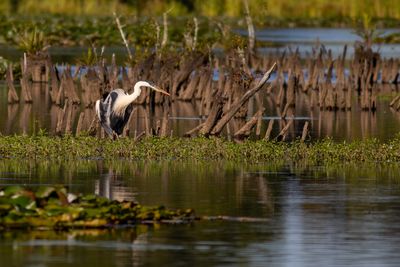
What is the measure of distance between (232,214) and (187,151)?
18.8ft

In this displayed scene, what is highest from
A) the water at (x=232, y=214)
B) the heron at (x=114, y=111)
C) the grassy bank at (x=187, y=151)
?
the heron at (x=114, y=111)

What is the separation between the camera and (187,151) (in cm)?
2195

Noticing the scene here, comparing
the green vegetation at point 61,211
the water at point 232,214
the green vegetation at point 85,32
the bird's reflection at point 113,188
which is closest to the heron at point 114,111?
the water at point 232,214

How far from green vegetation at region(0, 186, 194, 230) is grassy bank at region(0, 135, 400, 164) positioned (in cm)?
634

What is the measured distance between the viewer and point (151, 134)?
941 inches

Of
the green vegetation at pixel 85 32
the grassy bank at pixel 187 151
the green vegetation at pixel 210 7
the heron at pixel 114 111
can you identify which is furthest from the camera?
the green vegetation at pixel 210 7

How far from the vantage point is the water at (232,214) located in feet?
44.5

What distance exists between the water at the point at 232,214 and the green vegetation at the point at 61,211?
18 centimetres

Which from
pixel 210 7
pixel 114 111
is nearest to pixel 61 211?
pixel 114 111

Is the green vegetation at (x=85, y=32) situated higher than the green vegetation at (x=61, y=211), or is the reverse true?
the green vegetation at (x=85, y=32)

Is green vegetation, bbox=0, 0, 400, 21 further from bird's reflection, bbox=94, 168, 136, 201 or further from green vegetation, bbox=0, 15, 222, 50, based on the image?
bird's reflection, bbox=94, 168, 136, 201

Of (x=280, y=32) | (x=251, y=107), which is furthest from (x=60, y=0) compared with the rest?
(x=251, y=107)

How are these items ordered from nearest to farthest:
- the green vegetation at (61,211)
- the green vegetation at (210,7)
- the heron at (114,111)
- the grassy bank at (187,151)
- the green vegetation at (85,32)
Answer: the green vegetation at (61,211) → the grassy bank at (187,151) → the heron at (114,111) → the green vegetation at (85,32) → the green vegetation at (210,7)

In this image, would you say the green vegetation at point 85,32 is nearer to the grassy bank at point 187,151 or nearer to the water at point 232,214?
the grassy bank at point 187,151
